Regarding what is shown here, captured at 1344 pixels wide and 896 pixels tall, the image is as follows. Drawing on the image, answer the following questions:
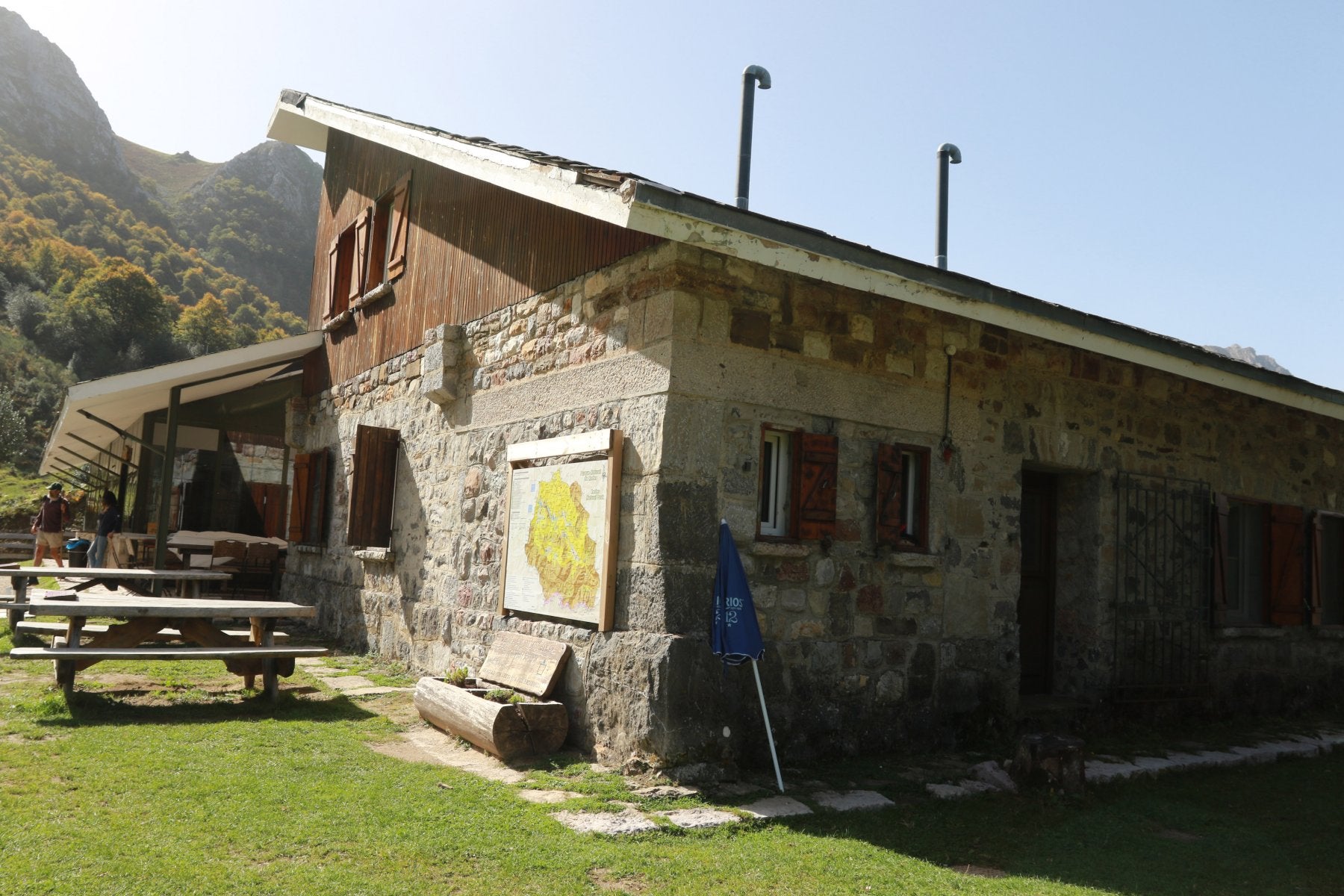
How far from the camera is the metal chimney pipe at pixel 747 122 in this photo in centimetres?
877

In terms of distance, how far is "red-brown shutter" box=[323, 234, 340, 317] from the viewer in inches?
468

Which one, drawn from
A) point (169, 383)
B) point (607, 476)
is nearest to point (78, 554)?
point (169, 383)

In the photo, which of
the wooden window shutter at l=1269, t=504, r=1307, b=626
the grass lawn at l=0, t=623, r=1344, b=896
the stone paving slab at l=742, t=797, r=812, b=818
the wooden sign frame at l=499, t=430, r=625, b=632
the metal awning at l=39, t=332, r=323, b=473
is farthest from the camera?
the metal awning at l=39, t=332, r=323, b=473

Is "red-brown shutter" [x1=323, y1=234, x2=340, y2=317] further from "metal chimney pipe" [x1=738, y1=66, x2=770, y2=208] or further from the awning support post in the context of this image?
"metal chimney pipe" [x1=738, y1=66, x2=770, y2=208]

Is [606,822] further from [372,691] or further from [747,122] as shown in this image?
[747,122]

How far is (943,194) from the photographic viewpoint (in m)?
10.7

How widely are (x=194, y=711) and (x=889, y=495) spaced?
16.1 feet

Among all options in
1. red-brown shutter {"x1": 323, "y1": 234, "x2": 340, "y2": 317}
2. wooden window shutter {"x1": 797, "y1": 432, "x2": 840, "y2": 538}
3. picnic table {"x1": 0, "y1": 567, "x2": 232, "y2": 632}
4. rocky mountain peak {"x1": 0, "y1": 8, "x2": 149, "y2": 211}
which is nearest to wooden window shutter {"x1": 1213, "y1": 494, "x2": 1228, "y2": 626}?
wooden window shutter {"x1": 797, "y1": 432, "x2": 840, "y2": 538}

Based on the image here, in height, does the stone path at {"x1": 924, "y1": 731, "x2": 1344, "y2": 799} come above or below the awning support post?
below

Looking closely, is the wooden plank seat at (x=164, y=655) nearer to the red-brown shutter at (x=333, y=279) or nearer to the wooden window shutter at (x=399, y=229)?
the wooden window shutter at (x=399, y=229)

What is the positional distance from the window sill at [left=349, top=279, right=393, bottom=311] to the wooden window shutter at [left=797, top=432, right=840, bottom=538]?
5.81 metres

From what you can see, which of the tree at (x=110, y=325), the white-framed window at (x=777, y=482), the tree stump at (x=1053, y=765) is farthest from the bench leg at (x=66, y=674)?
the tree at (x=110, y=325)

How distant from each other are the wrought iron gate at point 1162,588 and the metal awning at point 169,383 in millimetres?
8930

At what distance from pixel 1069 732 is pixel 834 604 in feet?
8.42
